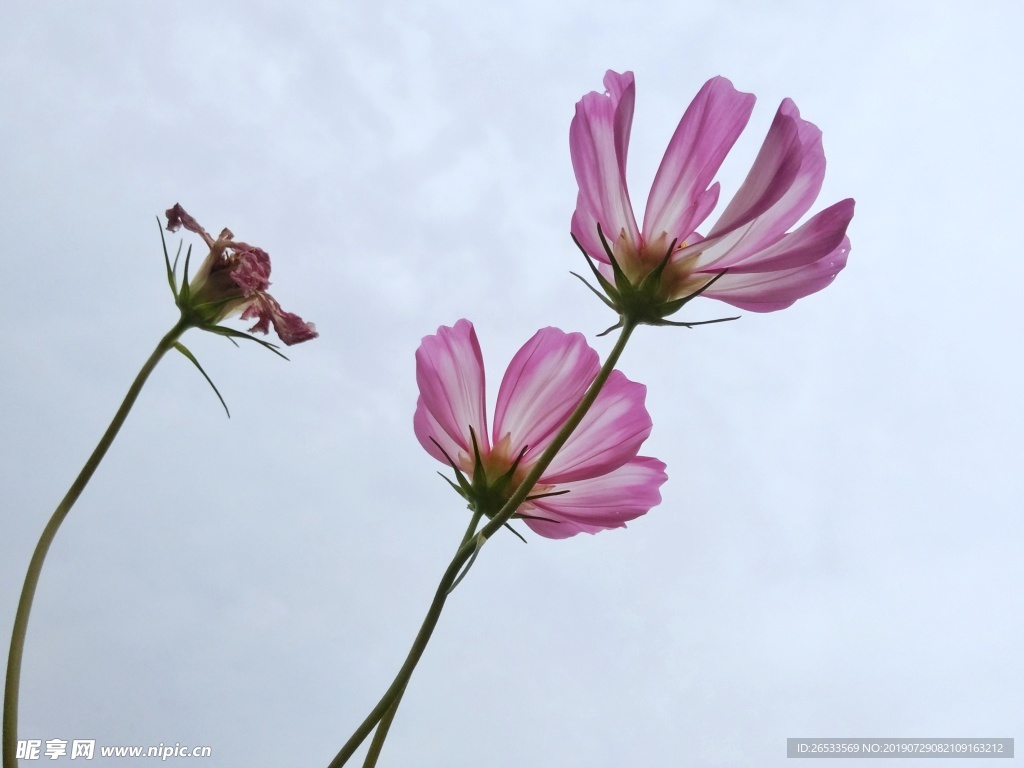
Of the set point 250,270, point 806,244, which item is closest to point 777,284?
point 806,244

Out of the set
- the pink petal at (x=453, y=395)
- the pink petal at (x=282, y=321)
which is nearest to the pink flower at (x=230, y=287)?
the pink petal at (x=282, y=321)

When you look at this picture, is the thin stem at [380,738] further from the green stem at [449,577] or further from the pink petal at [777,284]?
the pink petal at [777,284]

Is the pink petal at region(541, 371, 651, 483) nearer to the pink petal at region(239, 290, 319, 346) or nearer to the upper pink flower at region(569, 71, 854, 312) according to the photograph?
the upper pink flower at region(569, 71, 854, 312)

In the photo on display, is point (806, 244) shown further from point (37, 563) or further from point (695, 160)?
point (37, 563)

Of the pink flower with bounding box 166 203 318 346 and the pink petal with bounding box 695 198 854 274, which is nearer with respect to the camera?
the pink petal with bounding box 695 198 854 274

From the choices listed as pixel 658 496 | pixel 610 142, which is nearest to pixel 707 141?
pixel 610 142

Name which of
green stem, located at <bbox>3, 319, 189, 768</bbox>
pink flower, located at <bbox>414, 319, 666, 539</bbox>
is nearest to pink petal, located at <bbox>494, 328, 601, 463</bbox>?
pink flower, located at <bbox>414, 319, 666, 539</bbox>

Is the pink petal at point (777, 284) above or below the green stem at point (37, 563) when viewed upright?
above
